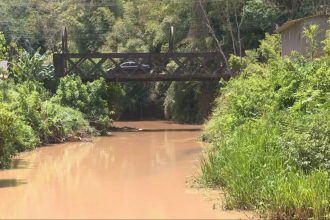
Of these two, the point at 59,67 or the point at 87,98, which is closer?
the point at 87,98

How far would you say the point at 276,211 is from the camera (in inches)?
412

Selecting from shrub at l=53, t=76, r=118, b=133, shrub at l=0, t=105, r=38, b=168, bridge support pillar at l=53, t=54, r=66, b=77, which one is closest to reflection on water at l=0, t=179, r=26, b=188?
shrub at l=0, t=105, r=38, b=168

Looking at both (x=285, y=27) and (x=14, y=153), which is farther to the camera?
(x=285, y=27)

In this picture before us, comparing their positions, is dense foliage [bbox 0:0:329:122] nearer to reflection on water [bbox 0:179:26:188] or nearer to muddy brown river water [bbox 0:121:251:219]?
muddy brown river water [bbox 0:121:251:219]

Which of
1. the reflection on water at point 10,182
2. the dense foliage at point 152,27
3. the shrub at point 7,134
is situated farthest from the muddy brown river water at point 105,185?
the dense foliage at point 152,27

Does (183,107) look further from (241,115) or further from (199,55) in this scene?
(241,115)

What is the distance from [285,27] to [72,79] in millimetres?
14764

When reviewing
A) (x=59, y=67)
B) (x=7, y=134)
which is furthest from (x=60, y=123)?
(x=59, y=67)

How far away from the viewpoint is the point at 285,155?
11.8 meters

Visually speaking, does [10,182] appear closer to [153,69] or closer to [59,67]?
[59,67]

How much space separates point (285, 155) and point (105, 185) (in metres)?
6.00

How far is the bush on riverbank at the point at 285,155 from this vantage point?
10.3 metres

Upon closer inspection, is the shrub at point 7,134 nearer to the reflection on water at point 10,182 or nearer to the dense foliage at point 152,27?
the reflection on water at point 10,182

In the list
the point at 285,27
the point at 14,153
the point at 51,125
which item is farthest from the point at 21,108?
the point at 285,27
